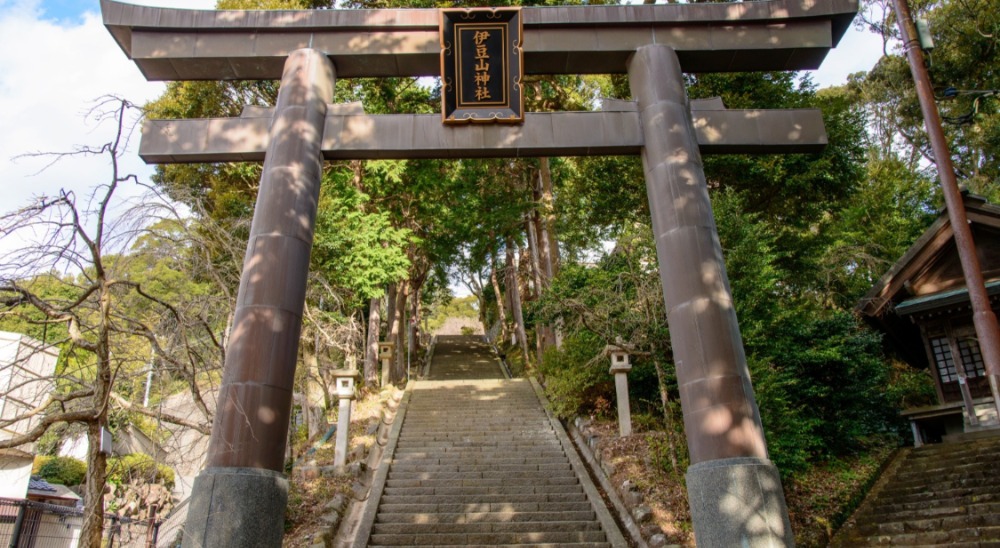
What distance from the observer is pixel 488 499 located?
401 inches

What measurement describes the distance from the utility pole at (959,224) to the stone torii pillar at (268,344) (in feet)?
21.5

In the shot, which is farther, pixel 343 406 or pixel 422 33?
pixel 343 406

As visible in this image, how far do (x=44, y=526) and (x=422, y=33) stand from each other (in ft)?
42.0

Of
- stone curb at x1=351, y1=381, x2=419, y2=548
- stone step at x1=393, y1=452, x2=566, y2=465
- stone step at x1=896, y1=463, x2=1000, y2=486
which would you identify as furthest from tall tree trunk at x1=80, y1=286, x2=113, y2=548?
stone step at x1=896, y1=463, x2=1000, y2=486

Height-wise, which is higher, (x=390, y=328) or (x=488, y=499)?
(x=390, y=328)

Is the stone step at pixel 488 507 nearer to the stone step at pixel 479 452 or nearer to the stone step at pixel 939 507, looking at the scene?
the stone step at pixel 479 452

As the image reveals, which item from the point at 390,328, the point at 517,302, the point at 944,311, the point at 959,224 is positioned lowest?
the point at 959,224

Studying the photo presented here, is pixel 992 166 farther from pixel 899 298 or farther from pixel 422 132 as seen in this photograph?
pixel 422 132

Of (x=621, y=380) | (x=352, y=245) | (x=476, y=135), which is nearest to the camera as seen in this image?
(x=476, y=135)

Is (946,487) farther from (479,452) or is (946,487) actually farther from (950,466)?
(479,452)

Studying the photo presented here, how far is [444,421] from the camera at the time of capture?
14.4 meters

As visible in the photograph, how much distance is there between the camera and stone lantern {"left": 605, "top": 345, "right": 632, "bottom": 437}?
12000 mm

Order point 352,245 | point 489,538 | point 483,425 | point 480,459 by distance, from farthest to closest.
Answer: point 352,245, point 483,425, point 480,459, point 489,538

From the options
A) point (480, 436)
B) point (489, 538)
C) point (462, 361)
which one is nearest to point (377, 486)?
point (489, 538)
